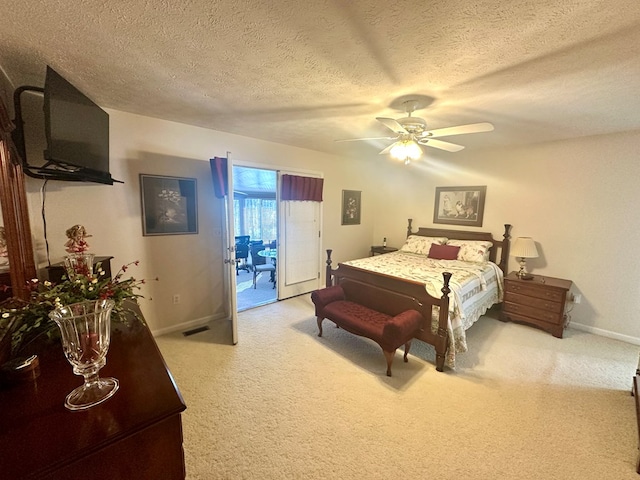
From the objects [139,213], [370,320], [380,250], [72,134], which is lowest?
[370,320]

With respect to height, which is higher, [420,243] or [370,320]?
[420,243]

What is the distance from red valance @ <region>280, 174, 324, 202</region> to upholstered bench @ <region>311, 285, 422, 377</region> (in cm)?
164

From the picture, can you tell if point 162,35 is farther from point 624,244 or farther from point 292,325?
point 624,244

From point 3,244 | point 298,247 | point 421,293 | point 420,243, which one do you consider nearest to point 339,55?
Result: point 3,244

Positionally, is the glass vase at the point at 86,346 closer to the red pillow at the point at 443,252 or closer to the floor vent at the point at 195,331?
the floor vent at the point at 195,331

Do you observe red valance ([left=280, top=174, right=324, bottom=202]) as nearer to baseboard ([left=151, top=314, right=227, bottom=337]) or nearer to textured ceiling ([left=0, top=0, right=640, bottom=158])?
textured ceiling ([left=0, top=0, right=640, bottom=158])

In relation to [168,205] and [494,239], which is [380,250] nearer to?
[494,239]

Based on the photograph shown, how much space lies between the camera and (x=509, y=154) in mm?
3875

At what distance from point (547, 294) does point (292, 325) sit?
10.3 ft

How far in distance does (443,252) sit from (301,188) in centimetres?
241

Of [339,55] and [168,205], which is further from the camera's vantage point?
[168,205]

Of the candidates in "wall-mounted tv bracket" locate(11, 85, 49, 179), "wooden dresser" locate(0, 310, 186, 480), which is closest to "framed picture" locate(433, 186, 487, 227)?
"wooden dresser" locate(0, 310, 186, 480)

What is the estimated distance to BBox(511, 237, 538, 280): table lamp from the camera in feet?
11.3

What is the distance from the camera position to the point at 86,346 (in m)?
1.03
